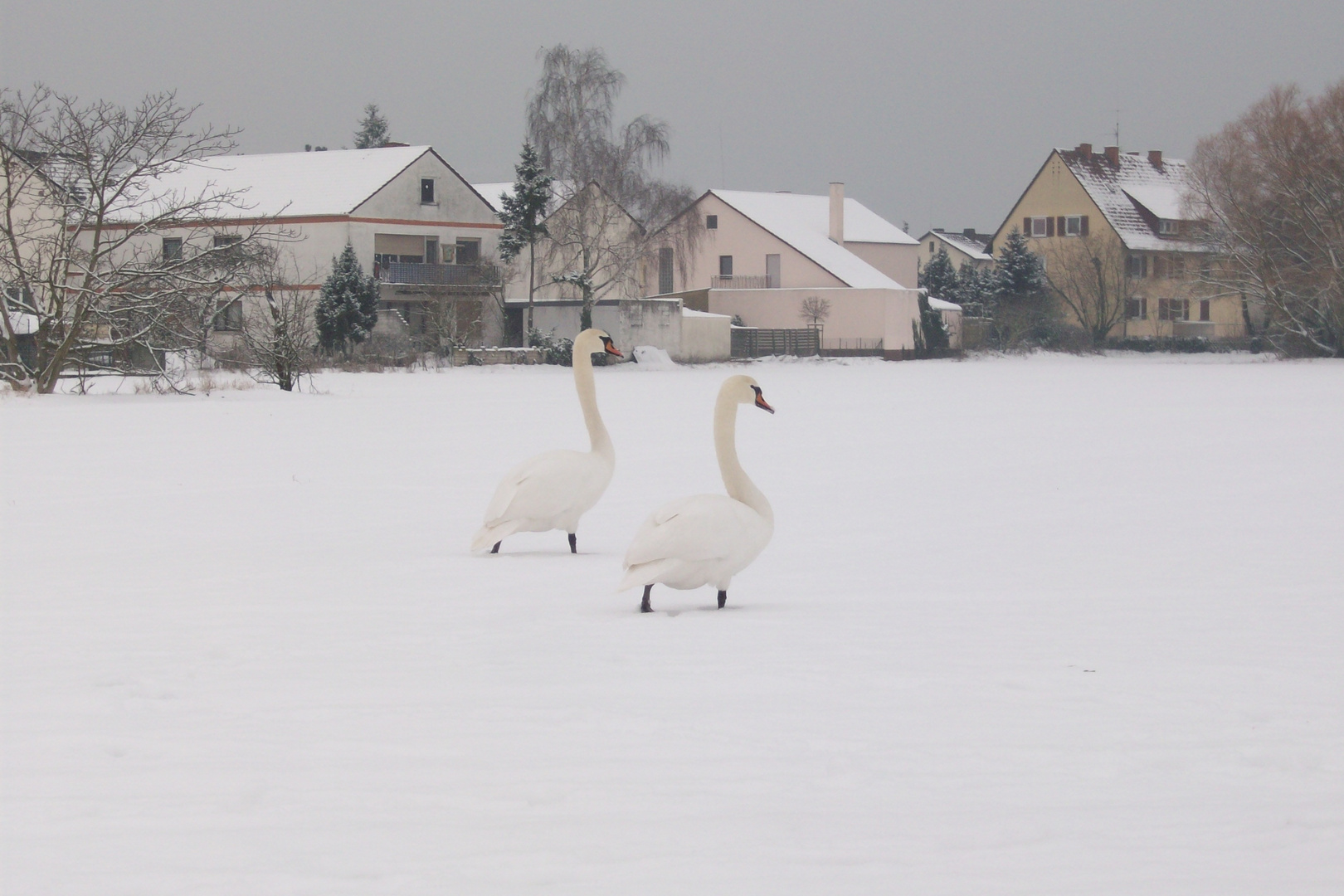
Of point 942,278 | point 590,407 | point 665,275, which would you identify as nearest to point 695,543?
point 590,407

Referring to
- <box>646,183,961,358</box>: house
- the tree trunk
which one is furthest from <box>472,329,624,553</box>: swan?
<box>646,183,961,358</box>: house

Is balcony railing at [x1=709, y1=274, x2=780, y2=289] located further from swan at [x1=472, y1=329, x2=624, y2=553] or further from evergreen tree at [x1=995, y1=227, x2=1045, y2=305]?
swan at [x1=472, y1=329, x2=624, y2=553]

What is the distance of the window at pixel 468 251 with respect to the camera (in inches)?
2413

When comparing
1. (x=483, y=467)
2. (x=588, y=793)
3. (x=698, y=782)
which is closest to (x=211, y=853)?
(x=588, y=793)

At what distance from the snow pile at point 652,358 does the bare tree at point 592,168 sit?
253 cm

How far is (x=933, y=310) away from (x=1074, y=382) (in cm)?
2981

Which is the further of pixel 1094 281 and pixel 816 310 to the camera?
pixel 1094 281

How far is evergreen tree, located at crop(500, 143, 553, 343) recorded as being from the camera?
5444 centimetres

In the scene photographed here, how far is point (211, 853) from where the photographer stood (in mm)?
3898

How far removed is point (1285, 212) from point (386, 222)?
35459 millimetres

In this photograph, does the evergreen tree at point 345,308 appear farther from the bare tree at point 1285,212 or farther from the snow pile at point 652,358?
the bare tree at point 1285,212

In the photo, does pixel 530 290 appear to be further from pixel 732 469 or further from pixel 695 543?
pixel 695 543

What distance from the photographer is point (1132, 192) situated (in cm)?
8081

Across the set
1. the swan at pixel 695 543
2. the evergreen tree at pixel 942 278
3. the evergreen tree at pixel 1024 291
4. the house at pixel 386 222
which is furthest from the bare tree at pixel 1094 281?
the swan at pixel 695 543
